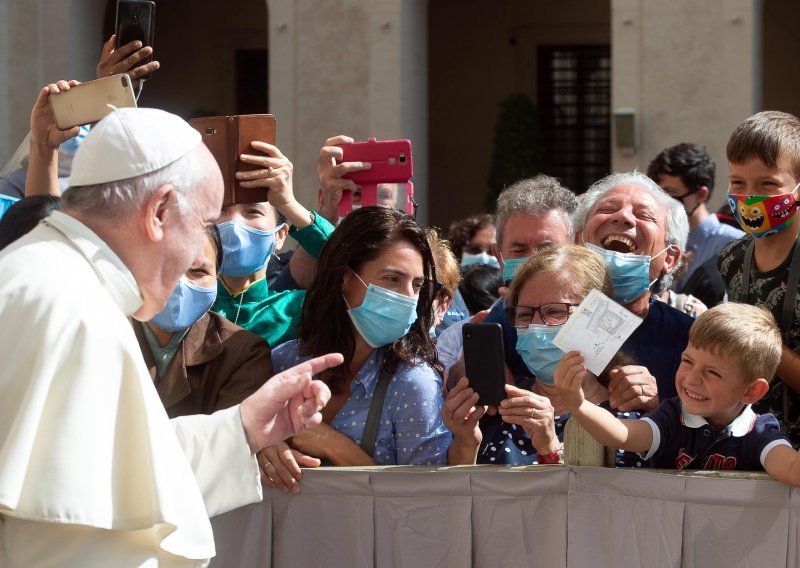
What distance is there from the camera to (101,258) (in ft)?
8.52

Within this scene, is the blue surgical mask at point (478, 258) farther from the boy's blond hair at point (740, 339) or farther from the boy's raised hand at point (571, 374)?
the boy's raised hand at point (571, 374)

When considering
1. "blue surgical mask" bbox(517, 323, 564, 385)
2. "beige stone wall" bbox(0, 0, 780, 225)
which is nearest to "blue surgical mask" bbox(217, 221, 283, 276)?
"blue surgical mask" bbox(517, 323, 564, 385)

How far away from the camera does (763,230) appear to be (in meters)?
4.22

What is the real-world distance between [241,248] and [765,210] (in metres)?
1.91

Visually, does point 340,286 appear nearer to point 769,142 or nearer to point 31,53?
point 769,142

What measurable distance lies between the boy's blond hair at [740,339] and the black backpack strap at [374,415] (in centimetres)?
98

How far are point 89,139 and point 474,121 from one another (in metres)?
17.8

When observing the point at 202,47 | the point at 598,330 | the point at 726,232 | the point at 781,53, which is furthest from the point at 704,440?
the point at 202,47

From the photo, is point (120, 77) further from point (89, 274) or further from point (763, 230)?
point (763, 230)

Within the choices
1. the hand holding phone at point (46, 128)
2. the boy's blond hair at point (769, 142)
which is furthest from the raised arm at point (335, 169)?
the boy's blond hair at point (769, 142)

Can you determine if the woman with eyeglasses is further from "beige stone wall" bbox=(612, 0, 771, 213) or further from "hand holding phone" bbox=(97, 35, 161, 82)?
"beige stone wall" bbox=(612, 0, 771, 213)

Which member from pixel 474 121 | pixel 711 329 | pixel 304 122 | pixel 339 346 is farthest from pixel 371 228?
pixel 474 121

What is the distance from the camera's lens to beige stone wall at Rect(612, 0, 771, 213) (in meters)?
14.4

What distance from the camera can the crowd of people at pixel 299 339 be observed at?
2480 mm
